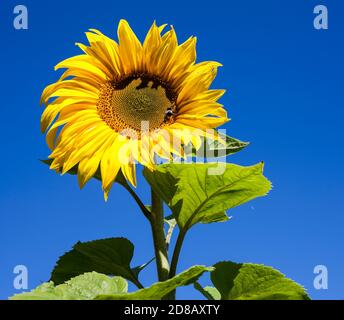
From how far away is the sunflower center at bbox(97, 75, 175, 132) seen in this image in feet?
7.92

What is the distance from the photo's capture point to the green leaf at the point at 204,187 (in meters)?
2.05

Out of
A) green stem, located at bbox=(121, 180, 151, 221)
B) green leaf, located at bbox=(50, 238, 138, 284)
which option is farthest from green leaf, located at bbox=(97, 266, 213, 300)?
green leaf, located at bbox=(50, 238, 138, 284)

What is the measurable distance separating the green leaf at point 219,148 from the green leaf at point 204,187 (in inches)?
4.6

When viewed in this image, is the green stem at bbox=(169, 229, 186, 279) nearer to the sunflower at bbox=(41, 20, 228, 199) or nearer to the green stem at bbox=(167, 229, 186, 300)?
the green stem at bbox=(167, 229, 186, 300)

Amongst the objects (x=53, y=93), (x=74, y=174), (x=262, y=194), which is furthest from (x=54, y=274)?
(x=262, y=194)

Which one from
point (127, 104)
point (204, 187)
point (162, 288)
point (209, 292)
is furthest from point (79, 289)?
point (127, 104)

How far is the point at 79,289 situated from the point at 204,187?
557mm

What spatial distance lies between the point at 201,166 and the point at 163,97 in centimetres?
57

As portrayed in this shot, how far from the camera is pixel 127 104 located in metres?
2.61

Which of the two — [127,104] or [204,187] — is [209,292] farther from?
[127,104]

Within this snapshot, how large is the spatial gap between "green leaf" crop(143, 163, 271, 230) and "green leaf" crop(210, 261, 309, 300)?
21cm
